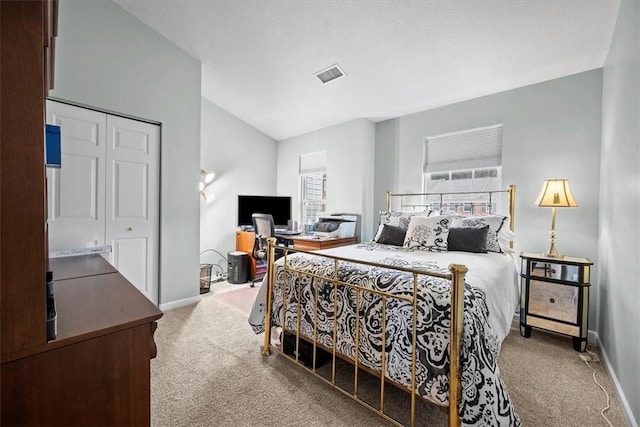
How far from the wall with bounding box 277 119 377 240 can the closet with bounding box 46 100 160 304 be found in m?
2.38

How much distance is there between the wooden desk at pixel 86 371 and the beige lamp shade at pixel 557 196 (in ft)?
9.56

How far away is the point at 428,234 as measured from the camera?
2555 mm

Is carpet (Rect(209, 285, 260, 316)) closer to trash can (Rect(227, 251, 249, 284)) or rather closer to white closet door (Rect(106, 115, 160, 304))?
trash can (Rect(227, 251, 249, 284))

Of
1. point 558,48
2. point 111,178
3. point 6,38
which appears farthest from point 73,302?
point 558,48

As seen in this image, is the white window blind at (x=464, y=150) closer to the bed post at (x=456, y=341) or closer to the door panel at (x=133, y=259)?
the bed post at (x=456, y=341)

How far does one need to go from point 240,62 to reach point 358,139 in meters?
1.81

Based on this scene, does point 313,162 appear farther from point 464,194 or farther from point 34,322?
point 34,322

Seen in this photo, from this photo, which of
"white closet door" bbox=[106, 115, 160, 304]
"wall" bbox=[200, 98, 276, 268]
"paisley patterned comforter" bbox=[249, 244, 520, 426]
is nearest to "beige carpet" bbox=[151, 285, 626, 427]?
"paisley patterned comforter" bbox=[249, 244, 520, 426]

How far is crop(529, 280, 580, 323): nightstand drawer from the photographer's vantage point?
7.54 ft

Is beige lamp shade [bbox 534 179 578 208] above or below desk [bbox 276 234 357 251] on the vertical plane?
above

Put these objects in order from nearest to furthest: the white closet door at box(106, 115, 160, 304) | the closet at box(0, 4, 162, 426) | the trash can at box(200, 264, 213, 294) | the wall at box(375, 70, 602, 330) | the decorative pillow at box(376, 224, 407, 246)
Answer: the closet at box(0, 4, 162, 426), the wall at box(375, 70, 602, 330), the white closet door at box(106, 115, 160, 304), the decorative pillow at box(376, 224, 407, 246), the trash can at box(200, 264, 213, 294)

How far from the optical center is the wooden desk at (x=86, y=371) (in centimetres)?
69

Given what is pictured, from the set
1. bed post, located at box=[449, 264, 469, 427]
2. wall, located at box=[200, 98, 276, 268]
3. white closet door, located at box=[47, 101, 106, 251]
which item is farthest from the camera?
wall, located at box=[200, 98, 276, 268]

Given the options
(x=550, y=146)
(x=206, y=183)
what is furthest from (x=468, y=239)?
(x=206, y=183)
